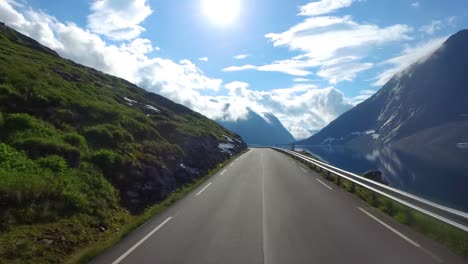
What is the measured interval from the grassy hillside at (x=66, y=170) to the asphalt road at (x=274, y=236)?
157 centimetres

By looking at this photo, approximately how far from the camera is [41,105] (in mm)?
21109

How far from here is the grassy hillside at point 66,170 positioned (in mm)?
9861

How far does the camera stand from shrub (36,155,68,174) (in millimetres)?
13766

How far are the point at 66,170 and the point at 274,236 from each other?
327 inches

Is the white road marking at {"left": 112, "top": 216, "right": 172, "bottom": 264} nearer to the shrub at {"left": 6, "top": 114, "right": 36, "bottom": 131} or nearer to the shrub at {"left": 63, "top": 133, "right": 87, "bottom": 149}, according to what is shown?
the shrub at {"left": 63, "top": 133, "right": 87, "bottom": 149}

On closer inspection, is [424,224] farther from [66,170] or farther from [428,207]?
[66,170]

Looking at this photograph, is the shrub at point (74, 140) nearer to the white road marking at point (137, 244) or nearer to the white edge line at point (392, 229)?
the white road marking at point (137, 244)

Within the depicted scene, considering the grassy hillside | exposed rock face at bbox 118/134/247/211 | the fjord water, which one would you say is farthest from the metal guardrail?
exposed rock face at bbox 118/134/247/211

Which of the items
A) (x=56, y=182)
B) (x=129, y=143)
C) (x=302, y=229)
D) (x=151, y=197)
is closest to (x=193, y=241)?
(x=302, y=229)

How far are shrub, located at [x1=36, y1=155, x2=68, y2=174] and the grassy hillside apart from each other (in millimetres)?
31

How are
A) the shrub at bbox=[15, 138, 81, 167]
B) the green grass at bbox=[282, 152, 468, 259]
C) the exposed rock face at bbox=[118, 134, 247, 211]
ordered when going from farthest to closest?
the exposed rock face at bbox=[118, 134, 247, 211] → the shrub at bbox=[15, 138, 81, 167] → the green grass at bbox=[282, 152, 468, 259]

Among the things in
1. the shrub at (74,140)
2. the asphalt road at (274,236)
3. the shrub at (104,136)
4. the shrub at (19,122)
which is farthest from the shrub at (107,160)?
the asphalt road at (274,236)

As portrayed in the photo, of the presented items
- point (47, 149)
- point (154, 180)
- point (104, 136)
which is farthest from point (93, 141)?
point (47, 149)

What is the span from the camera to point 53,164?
1399 centimetres
